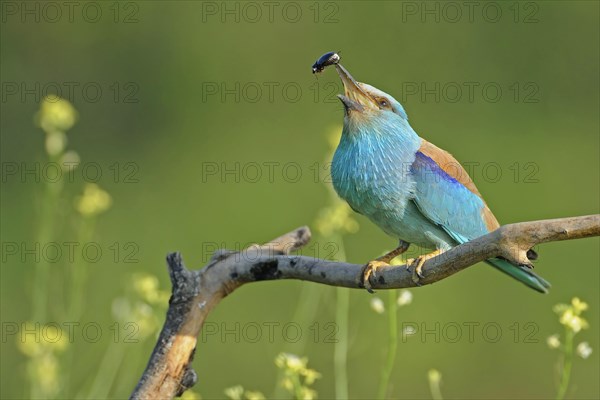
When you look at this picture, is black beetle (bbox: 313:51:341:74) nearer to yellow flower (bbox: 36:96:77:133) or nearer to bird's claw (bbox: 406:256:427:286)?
bird's claw (bbox: 406:256:427:286)

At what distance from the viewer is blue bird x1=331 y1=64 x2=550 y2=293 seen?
471 centimetres

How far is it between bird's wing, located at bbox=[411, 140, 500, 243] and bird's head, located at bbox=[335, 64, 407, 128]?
186 mm

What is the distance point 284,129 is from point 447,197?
221 inches

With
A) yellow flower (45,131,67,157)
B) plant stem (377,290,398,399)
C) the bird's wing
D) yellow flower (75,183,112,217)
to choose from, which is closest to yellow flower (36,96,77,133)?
yellow flower (45,131,67,157)

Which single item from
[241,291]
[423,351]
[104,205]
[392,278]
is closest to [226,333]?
[241,291]

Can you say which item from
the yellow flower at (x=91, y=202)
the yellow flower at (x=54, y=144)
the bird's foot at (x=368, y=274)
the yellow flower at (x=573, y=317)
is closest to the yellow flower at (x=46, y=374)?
the yellow flower at (x=91, y=202)

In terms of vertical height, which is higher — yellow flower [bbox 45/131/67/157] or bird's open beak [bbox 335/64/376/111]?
bird's open beak [bbox 335/64/376/111]

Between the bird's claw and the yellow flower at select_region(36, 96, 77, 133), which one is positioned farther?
the yellow flower at select_region(36, 96, 77, 133)

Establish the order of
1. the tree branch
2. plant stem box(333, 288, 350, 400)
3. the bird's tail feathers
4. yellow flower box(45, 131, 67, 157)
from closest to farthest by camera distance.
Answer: the tree branch → plant stem box(333, 288, 350, 400) → the bird's tail feathers → yellow flower box(45, 131, 67, 157)

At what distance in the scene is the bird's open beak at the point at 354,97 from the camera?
487 centimetres

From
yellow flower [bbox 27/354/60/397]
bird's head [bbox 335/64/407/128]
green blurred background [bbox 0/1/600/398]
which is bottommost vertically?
yellow flower [bbox 27/354/60/397]

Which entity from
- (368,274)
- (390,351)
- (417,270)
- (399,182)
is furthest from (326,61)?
(390,351)

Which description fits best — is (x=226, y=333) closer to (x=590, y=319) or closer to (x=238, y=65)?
(x=590, y=319)

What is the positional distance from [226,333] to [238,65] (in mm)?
3446
